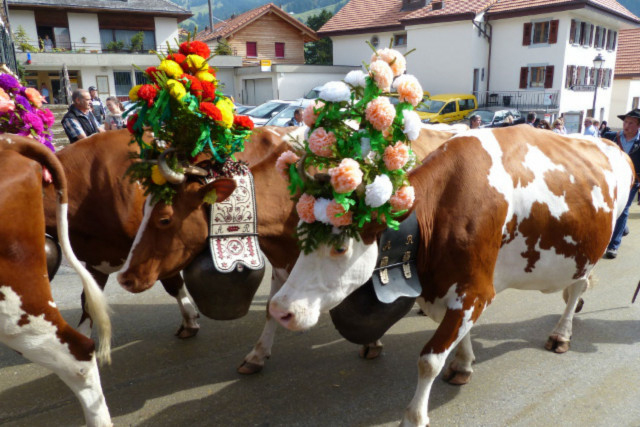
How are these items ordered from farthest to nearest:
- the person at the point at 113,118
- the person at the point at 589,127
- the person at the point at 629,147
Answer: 1. the person at the point at 589,127
2. the person at the point at 113,118
3. the person at the point at 629,147

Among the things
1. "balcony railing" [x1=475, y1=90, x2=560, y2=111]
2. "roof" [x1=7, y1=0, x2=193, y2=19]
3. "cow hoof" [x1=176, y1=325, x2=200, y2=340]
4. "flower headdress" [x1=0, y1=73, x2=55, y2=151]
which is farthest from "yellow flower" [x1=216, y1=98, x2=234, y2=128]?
"roof" [x1=7, y1=0, x2=193, y2=19]

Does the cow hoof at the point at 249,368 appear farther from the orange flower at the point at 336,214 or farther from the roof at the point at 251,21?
the roof at the point at 251,21

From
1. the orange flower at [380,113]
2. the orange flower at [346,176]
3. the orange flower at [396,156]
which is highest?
the orange flower at [380,113]

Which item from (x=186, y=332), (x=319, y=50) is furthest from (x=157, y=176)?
(x=319, y=50)

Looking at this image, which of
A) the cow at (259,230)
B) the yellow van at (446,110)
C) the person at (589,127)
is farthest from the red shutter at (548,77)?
the cow at (259,230)

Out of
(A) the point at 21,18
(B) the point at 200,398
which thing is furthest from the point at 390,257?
(A) the point at 21,18

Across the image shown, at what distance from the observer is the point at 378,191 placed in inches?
86.5

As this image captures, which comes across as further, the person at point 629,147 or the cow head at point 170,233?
the person at point 629,147

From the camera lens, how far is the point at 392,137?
2352mm

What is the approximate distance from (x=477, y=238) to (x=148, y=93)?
2124mm

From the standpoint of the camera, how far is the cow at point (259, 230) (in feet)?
9.52

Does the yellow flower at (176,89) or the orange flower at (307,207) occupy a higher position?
the yellow flower at (176,89)

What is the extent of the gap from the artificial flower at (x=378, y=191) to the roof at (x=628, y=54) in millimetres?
33529

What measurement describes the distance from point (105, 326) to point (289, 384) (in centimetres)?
128
